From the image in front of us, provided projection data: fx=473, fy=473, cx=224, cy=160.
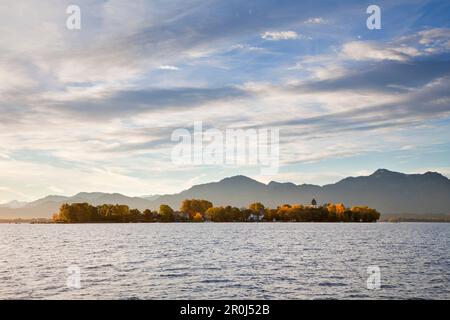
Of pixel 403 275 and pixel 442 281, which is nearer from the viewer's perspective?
pixel 442 281

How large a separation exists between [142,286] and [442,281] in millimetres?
32019

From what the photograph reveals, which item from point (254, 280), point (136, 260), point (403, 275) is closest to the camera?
point (254, 280)

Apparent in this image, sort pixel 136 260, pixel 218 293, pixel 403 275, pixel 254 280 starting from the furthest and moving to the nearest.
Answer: pixel 136 260 < pixel 403 275 < pixel 254 280 < pixel 218 293

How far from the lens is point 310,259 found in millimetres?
74625

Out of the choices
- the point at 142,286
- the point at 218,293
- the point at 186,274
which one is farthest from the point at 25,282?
the point at 218,293
